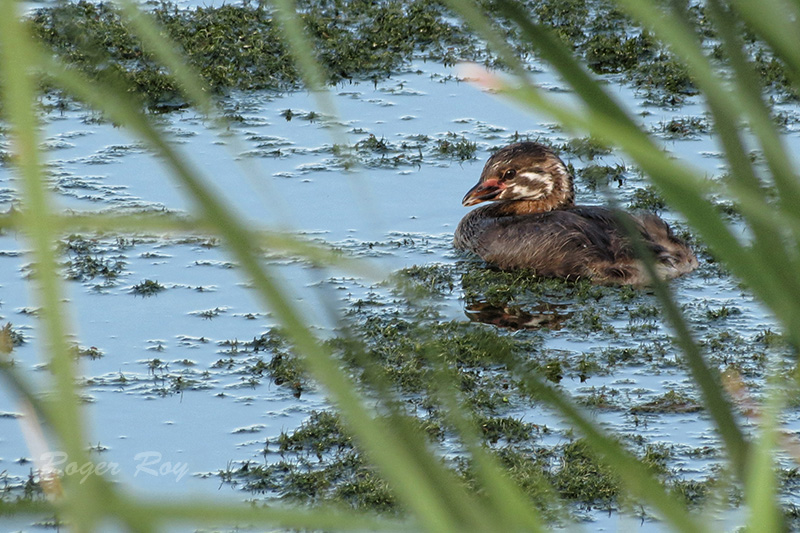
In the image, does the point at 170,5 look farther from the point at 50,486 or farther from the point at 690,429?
the point at 50,486

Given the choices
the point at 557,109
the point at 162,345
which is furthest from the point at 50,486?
the point at 162,345

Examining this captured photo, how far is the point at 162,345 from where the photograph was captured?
6.78 metres

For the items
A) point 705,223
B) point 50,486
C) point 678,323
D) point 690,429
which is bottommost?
point 690,429

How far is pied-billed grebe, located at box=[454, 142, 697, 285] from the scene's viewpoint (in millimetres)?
7801

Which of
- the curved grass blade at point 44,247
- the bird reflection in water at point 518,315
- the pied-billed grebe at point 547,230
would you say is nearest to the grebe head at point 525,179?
the pied-billed grebe at point 547,230

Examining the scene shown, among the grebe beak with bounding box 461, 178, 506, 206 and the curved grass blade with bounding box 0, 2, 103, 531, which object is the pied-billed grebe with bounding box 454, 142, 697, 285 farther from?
the curved grass blade with bounding box 0, 2, 103, 531

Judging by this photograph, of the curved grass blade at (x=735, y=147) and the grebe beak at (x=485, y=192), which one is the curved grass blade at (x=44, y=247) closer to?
the curved grass blade at (x=735, y=147)

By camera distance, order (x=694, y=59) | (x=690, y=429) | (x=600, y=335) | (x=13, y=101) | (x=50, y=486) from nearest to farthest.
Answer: (x=13, y=101) < (x=694, y=59) < (x=50, y=486) < (x=690, y=429) < (x=600, y=335)

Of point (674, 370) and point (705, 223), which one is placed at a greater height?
point (705, 223)

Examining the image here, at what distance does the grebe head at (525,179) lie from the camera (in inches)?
342

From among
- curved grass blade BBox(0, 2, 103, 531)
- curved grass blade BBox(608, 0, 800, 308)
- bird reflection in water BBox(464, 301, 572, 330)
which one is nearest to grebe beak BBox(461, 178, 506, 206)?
bird reflection in water BBox(464, 301, 572, 330)

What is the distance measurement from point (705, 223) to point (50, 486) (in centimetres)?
97

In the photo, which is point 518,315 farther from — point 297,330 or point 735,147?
point 297,330

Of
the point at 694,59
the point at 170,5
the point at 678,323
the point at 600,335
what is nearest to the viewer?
the point at 694,59
